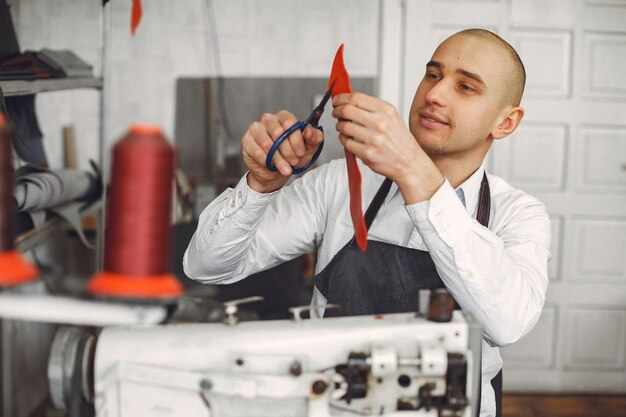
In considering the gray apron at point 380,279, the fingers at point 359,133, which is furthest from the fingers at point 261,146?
the gray apron at point 380,279

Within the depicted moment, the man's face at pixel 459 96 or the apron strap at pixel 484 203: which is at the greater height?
the man's face at pixel 459 96

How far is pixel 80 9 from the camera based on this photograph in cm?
382

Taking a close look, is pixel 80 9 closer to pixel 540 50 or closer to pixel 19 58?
pixel 19 58

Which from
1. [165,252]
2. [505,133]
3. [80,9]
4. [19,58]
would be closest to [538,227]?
[505,133]

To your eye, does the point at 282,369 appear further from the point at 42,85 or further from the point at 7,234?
the point at 42,85

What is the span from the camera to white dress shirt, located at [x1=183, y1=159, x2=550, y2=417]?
1329mm

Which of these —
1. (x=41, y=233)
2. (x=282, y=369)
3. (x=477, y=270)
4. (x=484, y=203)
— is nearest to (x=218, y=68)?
(x=41, y=233)

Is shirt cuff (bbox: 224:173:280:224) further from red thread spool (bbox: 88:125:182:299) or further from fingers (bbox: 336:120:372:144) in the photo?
red thread spool (bbox: 88:125:182:299)

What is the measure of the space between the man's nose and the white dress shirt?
0.23 meters

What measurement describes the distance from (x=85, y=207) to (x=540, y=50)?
239cm

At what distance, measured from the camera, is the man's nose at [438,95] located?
1671 millimetres

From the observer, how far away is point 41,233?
9.01 ft

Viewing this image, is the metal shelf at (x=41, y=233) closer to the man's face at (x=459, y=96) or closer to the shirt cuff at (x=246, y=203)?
the shirt cuff at (x=246, y=203)

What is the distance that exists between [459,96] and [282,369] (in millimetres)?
895
